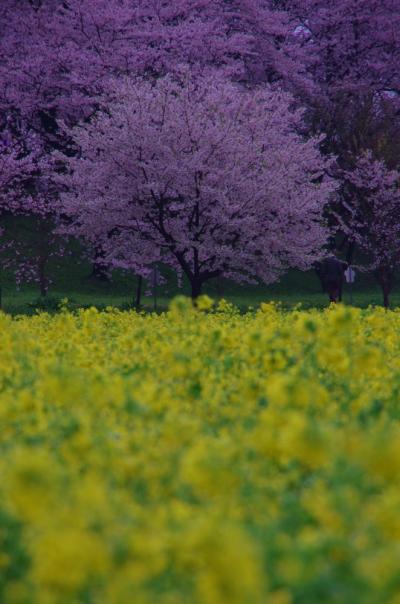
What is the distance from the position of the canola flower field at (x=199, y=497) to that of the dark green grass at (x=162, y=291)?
1145 inches

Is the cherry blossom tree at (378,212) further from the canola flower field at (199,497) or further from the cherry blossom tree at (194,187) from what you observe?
the canola flower field at (199,497)

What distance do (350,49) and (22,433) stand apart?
46.1m

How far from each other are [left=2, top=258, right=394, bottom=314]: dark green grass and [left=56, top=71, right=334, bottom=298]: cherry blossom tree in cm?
588

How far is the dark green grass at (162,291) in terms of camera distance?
36.9 metres

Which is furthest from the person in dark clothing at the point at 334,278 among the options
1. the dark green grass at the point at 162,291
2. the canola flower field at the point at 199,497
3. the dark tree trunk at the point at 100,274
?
the canola flower field at the point at 199,497

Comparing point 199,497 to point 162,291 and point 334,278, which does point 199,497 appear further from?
point 162,291

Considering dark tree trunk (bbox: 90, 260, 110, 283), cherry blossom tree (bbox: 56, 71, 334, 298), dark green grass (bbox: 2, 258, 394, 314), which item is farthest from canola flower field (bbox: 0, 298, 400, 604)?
dark tree trunk (bbox: 90, 260, 110, 283)

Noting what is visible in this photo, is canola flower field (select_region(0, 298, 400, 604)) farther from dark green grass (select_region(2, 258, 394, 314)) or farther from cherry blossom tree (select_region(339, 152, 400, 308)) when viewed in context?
dark green grass (select_region(2, 258, 394, 314))

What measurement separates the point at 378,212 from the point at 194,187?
8857 millimetres

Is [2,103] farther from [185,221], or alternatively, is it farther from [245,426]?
[245,426]

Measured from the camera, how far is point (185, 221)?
28.6 m

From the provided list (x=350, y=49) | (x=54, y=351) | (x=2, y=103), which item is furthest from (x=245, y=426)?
(x=350, y=49)

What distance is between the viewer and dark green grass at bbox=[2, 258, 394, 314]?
36938 mm

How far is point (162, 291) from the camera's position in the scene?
131 feet
